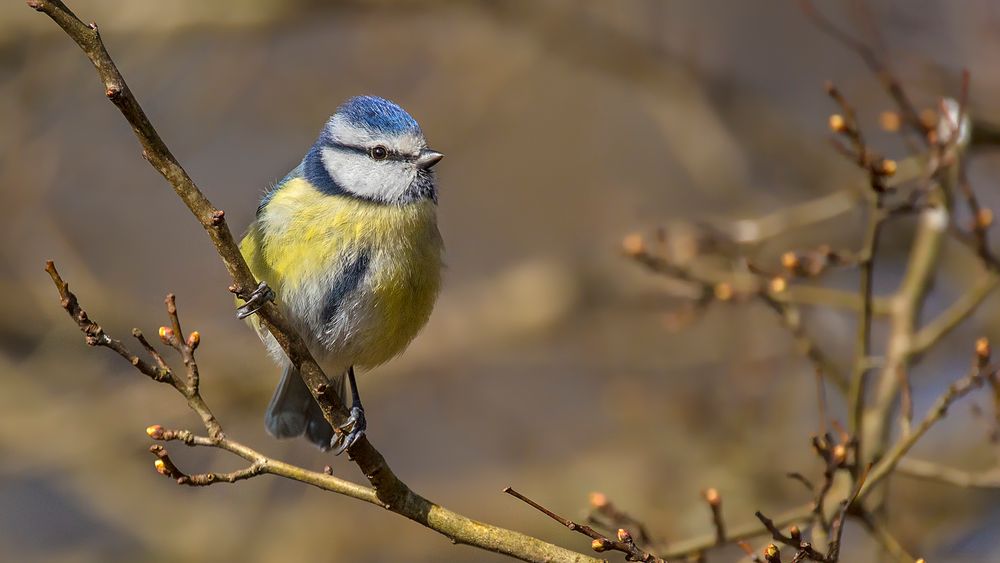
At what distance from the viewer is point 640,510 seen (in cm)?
510

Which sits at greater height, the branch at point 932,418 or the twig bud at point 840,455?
the branch at point 932,418

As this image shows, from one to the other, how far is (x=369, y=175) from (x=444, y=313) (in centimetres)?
264

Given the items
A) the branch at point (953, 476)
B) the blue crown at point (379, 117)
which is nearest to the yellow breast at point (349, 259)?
the blue crown at point (379, 117)

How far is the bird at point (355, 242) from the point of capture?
10.8ft

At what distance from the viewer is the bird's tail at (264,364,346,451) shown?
375 centimetres

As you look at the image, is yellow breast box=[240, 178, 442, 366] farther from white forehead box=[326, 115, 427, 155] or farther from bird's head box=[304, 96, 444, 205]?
white forehead box=[326, 115, 427, 155]

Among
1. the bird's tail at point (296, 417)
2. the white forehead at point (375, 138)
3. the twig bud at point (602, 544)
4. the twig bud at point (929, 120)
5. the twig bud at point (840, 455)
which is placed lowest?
the twig bud at point (602, 544)

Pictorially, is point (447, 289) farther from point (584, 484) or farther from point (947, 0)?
point (947, 0)

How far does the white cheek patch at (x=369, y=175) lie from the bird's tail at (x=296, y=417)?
74cm

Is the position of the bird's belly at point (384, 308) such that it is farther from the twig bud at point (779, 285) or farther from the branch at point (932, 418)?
the branch at point (932, 418)

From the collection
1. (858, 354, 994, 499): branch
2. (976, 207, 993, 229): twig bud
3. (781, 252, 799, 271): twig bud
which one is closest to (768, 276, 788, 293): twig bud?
(781, 252, 799, 271): twig bud

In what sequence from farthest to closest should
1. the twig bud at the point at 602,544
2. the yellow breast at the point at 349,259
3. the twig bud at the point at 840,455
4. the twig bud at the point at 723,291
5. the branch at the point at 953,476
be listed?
the twig bud at the point at 723,291 < the yellow breast at the point at 349,259 < the branch at the point at 953,476 < the twig bud at the point at 840,455 < the twig bud at the point at 602,544

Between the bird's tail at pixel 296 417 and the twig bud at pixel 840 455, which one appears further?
the bird's tail at pixel 296 417

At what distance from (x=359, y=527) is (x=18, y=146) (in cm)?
261
